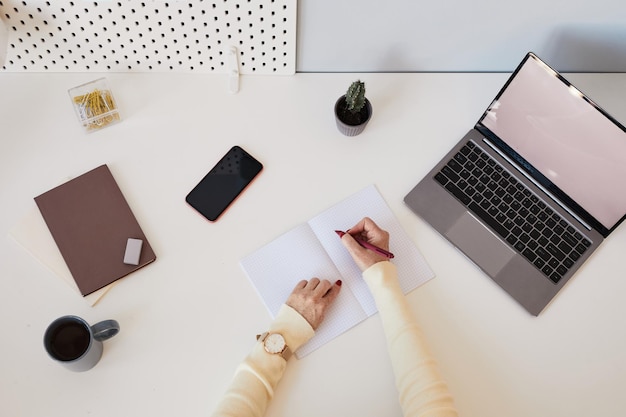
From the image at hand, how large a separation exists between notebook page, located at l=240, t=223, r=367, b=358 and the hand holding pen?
0.18ft

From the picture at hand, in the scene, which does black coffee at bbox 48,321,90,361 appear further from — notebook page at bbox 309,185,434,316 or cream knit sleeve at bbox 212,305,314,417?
notebook page at bbox 309,185,434,316

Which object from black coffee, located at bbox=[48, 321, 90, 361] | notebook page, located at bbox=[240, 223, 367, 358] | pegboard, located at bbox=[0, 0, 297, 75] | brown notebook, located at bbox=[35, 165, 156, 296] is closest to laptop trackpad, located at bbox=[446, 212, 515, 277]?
notebook page, located at bbox=[240, 223, 367, 358]

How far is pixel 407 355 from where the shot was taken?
3.01 ft

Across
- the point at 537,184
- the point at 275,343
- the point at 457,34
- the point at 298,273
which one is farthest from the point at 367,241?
the point at 457,34

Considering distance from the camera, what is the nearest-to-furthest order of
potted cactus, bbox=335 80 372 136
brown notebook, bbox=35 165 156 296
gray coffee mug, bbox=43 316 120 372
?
gray coffee mug, bbox=43 316 120 372
brown notebook, bbox=35 165 156 296
potted cactus, bbox=335 80 372 136

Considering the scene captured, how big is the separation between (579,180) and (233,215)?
0.70 m

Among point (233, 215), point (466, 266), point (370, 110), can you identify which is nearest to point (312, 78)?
point (370, 110)

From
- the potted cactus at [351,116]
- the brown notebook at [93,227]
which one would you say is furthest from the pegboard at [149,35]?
the brown notebook at [93,227]

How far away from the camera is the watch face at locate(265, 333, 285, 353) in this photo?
91 cm

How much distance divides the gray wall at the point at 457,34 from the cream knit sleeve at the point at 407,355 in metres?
0.48

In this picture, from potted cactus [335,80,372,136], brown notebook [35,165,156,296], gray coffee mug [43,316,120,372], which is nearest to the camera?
gray coffee mug [43,316,120,372]

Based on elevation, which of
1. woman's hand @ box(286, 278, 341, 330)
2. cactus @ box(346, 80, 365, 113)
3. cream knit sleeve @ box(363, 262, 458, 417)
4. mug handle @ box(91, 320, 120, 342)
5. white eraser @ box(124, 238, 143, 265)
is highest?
cactus @ box(346, 80, 365, 113)

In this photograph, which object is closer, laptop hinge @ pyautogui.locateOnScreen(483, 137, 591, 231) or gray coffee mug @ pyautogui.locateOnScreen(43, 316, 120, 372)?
gray coffee mug @ pyautogui.locateOnScreen(43, 316, 120, 372)

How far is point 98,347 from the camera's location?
2.96 feet
